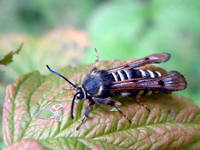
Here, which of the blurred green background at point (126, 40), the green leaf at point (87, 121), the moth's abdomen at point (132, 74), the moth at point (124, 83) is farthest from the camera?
the blurred green background at point (126, 40)

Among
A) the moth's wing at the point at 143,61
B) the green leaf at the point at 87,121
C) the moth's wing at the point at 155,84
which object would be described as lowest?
the green leaf at the point at 87,121

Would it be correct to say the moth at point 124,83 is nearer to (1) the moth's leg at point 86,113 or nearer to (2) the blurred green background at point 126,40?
(1) the moth's leg at point 86,113

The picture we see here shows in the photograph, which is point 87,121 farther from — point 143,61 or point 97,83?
point 143,61

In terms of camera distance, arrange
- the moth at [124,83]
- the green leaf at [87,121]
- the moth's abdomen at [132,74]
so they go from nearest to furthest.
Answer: the green leaf at [87,121]
the moth at [124,83]
the moth's abdomen at [132,74]

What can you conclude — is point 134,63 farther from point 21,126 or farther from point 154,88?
point 21,126

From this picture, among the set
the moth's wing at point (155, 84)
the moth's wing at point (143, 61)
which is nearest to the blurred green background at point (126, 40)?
the moth's wing at point (143, 61)

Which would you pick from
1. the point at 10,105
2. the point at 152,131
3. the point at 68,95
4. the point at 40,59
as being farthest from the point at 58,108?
the point at 40,59
